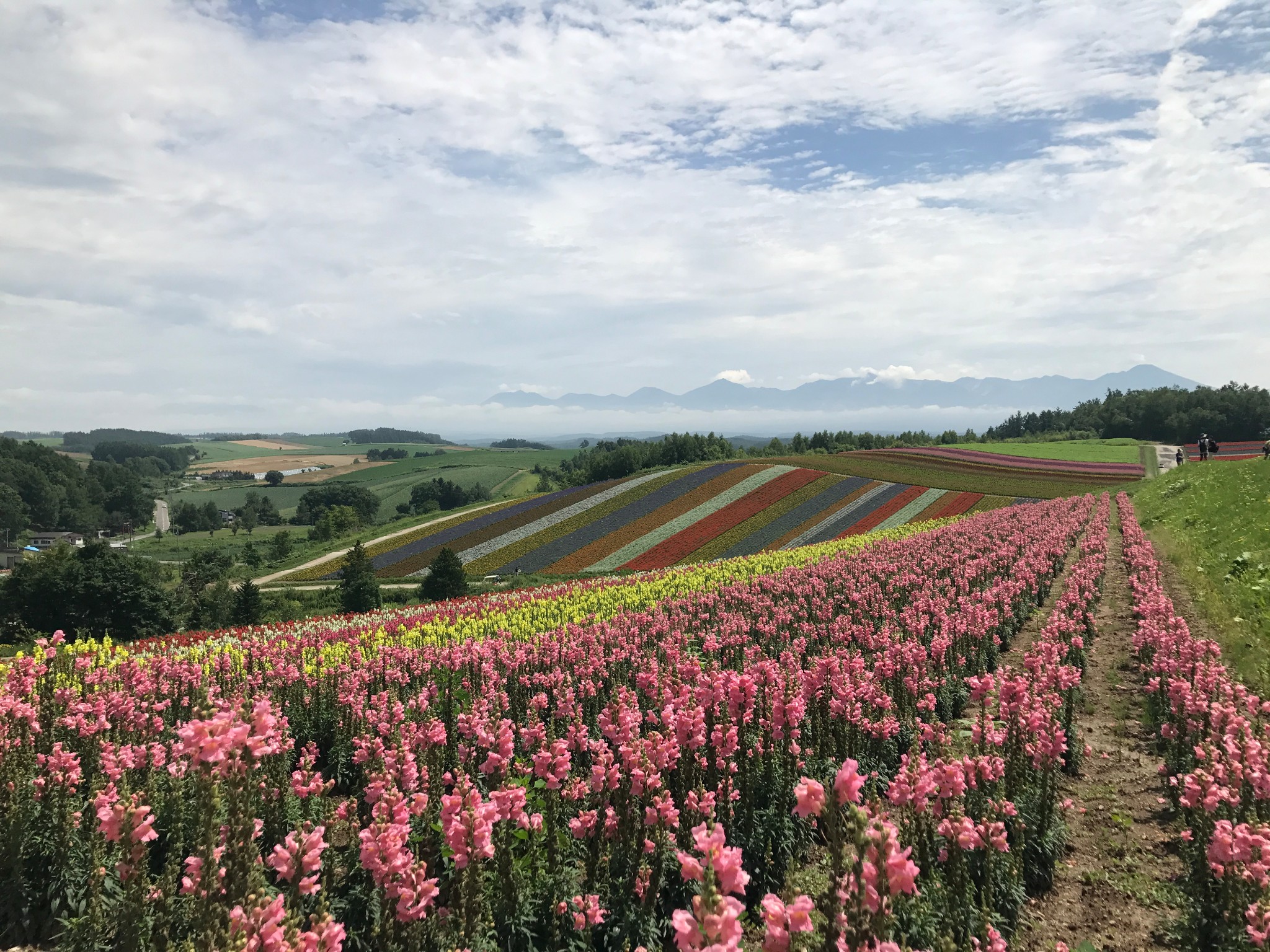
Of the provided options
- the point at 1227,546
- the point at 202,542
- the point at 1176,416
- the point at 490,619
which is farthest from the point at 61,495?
the point at 1176,416

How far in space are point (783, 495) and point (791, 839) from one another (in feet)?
145

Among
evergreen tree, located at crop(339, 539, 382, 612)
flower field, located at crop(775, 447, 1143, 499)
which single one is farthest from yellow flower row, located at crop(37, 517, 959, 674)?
flower field, located at crop(775, 447, 1143, 499)

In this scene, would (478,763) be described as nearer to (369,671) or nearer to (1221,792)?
(369,671)

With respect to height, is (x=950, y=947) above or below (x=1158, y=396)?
below

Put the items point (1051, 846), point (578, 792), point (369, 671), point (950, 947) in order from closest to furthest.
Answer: point (950, 947)
point (578, 792)
point (1051, 846)
point (369, 671)

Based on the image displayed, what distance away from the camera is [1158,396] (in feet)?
311

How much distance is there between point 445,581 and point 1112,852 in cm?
2607

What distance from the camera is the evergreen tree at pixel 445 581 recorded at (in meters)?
29.5

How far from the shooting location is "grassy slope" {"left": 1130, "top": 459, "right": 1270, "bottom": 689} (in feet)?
36.2

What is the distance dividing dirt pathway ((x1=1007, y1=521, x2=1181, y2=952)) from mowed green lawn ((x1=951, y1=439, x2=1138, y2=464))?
197 ft

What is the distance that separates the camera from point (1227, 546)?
17594 mm

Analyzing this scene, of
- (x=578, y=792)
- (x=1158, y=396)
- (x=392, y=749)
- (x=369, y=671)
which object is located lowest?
(x=369, y=671)

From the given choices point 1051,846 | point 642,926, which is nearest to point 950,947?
point 642,926

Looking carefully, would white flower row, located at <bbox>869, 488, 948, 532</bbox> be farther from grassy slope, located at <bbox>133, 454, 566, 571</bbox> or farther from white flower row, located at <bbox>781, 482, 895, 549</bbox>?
grassy slope, located at <bbox>133, 454, 566, 571</bbox>
